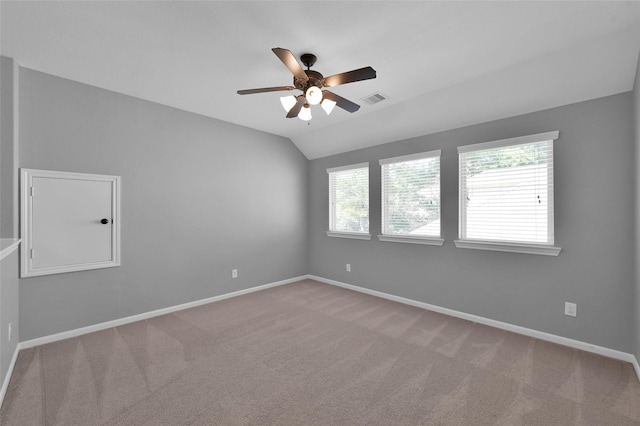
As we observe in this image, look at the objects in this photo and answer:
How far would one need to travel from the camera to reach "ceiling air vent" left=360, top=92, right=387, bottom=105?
3.38 metres

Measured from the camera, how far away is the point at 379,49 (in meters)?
2.45

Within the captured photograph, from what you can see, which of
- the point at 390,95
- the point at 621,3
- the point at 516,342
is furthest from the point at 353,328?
the point at 621,3

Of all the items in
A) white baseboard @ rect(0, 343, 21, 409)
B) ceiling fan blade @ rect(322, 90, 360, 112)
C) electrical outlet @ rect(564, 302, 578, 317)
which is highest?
ceiling fan blade @ rect(322, 90, 360, 112)

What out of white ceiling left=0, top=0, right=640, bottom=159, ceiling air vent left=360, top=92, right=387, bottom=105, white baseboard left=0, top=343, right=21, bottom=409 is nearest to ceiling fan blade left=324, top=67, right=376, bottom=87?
white ceiling left=0, top=0, right=640, bottom=159

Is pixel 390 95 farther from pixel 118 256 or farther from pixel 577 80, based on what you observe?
pixel 118 256

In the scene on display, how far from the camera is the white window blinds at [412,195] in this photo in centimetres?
391

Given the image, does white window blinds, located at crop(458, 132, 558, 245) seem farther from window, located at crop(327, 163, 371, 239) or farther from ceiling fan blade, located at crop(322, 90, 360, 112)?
ceiling fan blade, located at crop(322, 90, 360, 112)

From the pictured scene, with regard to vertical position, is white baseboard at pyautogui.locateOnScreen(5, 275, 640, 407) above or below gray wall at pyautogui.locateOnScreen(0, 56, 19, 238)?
below

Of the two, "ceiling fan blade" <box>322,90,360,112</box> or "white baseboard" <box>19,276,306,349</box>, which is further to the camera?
"white baseboard" <box>19,276,306,349</box>

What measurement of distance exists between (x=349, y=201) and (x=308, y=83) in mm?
2906

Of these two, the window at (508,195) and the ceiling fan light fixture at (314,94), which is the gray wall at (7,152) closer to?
the ceiling fan light fixture at (314,94)

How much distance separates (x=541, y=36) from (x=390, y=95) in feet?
4.86

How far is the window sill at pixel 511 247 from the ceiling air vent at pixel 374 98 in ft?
6.70

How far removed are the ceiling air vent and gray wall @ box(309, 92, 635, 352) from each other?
69 centimetres
